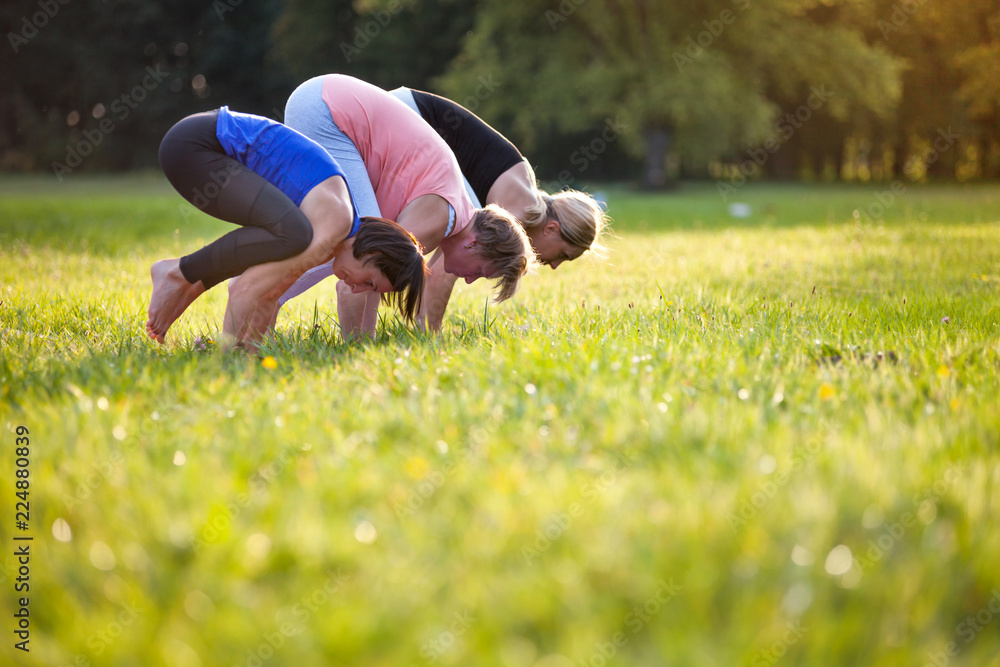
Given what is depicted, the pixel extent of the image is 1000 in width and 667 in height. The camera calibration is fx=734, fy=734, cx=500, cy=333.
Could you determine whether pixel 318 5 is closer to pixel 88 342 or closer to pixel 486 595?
pixel 88 342

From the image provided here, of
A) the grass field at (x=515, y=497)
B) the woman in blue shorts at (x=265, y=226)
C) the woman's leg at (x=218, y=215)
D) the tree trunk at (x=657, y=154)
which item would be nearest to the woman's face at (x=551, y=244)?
the grass field at (x=515, y=497)

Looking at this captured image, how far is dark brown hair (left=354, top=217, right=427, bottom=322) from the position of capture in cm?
326

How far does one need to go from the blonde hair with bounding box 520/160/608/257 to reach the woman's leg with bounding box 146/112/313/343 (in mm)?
1412

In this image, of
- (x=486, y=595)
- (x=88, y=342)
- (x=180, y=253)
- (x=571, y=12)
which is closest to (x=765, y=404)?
(x=486, y=595)

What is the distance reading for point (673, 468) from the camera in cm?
185

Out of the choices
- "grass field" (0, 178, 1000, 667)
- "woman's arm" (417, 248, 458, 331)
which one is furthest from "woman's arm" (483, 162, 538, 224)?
"grass field" (0, 178, 1000, 667)

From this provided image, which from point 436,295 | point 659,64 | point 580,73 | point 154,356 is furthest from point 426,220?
point 659,64

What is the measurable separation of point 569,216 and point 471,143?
0.80 m

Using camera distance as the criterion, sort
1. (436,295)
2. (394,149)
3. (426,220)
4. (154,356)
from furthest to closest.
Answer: (436,295) < (394,149) < (426,220) < (154,356)

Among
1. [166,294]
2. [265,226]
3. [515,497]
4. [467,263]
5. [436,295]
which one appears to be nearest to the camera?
[515,497]

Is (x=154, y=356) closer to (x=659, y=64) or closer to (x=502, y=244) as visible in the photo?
(x=502, y=244)

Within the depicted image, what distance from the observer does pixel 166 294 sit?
3480 millimetres

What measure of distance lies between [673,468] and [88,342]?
2945mm

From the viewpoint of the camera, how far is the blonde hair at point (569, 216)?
426cm
